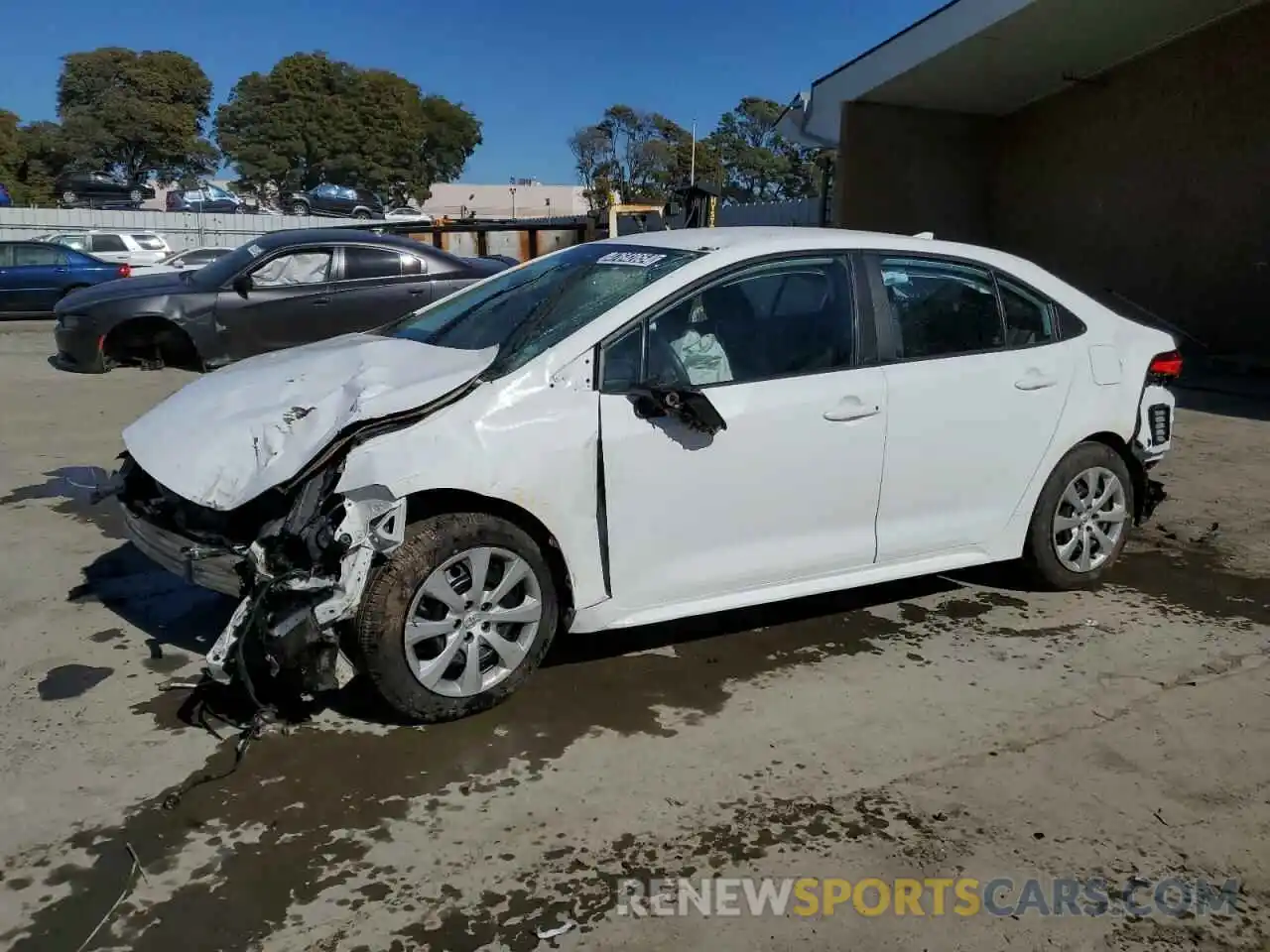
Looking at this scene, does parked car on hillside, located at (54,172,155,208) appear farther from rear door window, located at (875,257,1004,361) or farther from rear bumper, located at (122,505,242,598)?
rear door window, located at (875,257,1004,361)

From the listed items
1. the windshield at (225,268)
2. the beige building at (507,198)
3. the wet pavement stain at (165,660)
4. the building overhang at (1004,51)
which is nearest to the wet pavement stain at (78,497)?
the wet pavement stain at (165,660)

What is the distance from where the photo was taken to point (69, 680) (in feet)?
13.4

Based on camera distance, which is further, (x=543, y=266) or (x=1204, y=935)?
(x=543, y=266)

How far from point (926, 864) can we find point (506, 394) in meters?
2.01

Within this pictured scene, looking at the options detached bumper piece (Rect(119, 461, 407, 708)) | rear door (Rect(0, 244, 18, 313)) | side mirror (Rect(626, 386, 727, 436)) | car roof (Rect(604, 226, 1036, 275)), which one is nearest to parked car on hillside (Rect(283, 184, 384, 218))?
rear door (Rect(0, 244, 18, 313))

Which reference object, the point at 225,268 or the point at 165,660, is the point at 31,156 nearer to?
the point at 225,268

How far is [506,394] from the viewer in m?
3.76

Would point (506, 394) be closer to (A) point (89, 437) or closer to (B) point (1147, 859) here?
(B) point (1147, 859)

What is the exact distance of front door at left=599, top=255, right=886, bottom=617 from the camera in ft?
12.9

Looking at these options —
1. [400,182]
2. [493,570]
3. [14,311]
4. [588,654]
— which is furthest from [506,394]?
[400,182]

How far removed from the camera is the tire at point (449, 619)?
3.53 m

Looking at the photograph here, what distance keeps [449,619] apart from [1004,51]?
47.8ft

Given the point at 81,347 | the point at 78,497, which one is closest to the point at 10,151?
the point at 81,347

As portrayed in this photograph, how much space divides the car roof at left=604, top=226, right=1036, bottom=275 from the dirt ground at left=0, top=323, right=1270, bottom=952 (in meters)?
1.63
